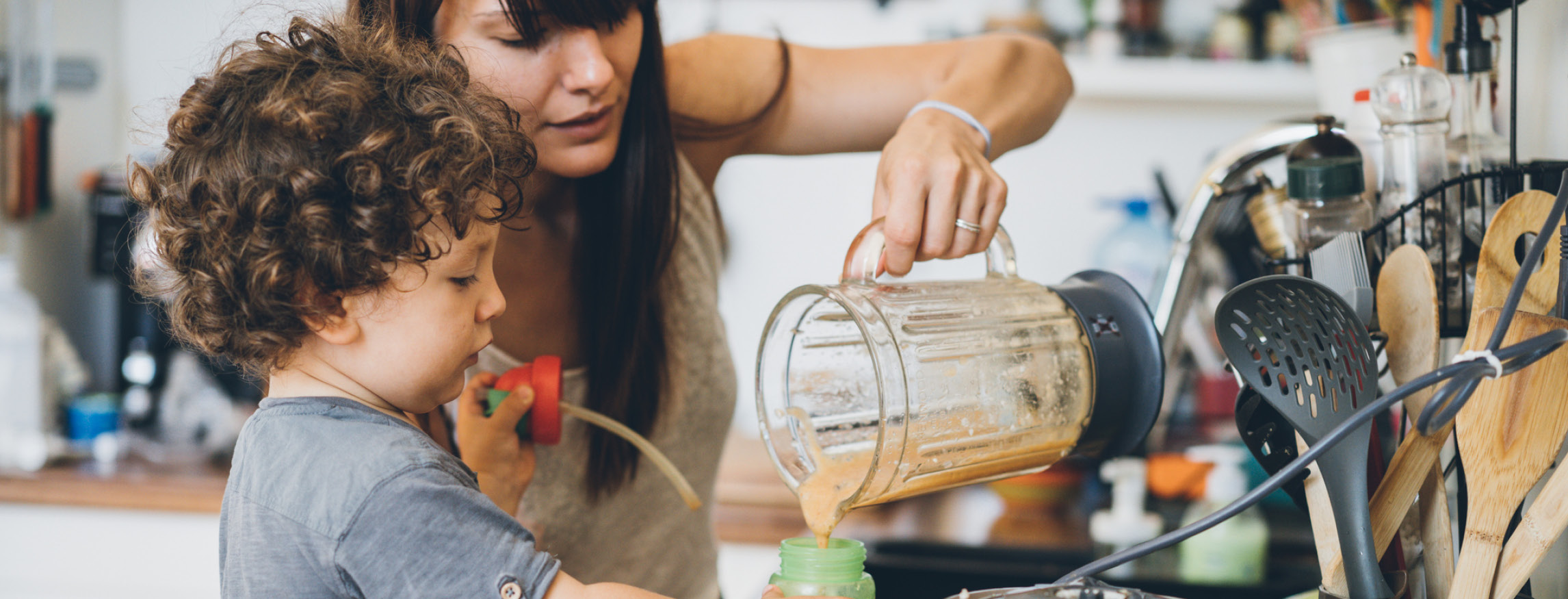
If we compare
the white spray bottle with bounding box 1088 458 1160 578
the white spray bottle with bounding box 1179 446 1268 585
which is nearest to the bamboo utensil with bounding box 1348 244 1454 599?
the white spray bottle with bounding box 1179 446 1268 585

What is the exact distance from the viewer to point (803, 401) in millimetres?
716

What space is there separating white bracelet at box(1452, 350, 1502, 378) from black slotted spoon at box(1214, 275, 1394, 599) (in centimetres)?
4

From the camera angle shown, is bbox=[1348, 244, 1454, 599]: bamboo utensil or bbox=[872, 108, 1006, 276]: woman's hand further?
bbox=[872, 108, 1006, 276]: woman's hand

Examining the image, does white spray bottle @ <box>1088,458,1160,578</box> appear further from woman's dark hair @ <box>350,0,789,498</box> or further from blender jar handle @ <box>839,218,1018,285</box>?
blender jar handle @ <box>839,218,1018,285</box>

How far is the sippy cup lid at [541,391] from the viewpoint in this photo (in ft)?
2.68

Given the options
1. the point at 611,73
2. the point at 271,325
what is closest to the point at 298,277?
the point at 271,325

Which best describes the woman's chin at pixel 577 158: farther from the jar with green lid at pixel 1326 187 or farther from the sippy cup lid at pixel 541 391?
the jar with green lid at pixel 1326 187

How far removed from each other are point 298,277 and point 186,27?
1.94 meters

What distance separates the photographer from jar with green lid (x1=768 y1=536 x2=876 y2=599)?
556 millimetres

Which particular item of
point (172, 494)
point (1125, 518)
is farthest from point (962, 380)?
point (172, 494)

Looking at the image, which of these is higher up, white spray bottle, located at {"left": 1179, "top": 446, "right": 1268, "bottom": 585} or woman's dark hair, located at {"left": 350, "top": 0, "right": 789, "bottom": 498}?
woman's dark hair, located at {"left": 350, "top": 0, "right": 789, "bottom": 498}

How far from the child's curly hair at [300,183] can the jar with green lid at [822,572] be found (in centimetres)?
27

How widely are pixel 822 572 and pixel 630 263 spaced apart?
0.47 metres

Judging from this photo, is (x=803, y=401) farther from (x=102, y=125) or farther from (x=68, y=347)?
(x=102, y=125)
